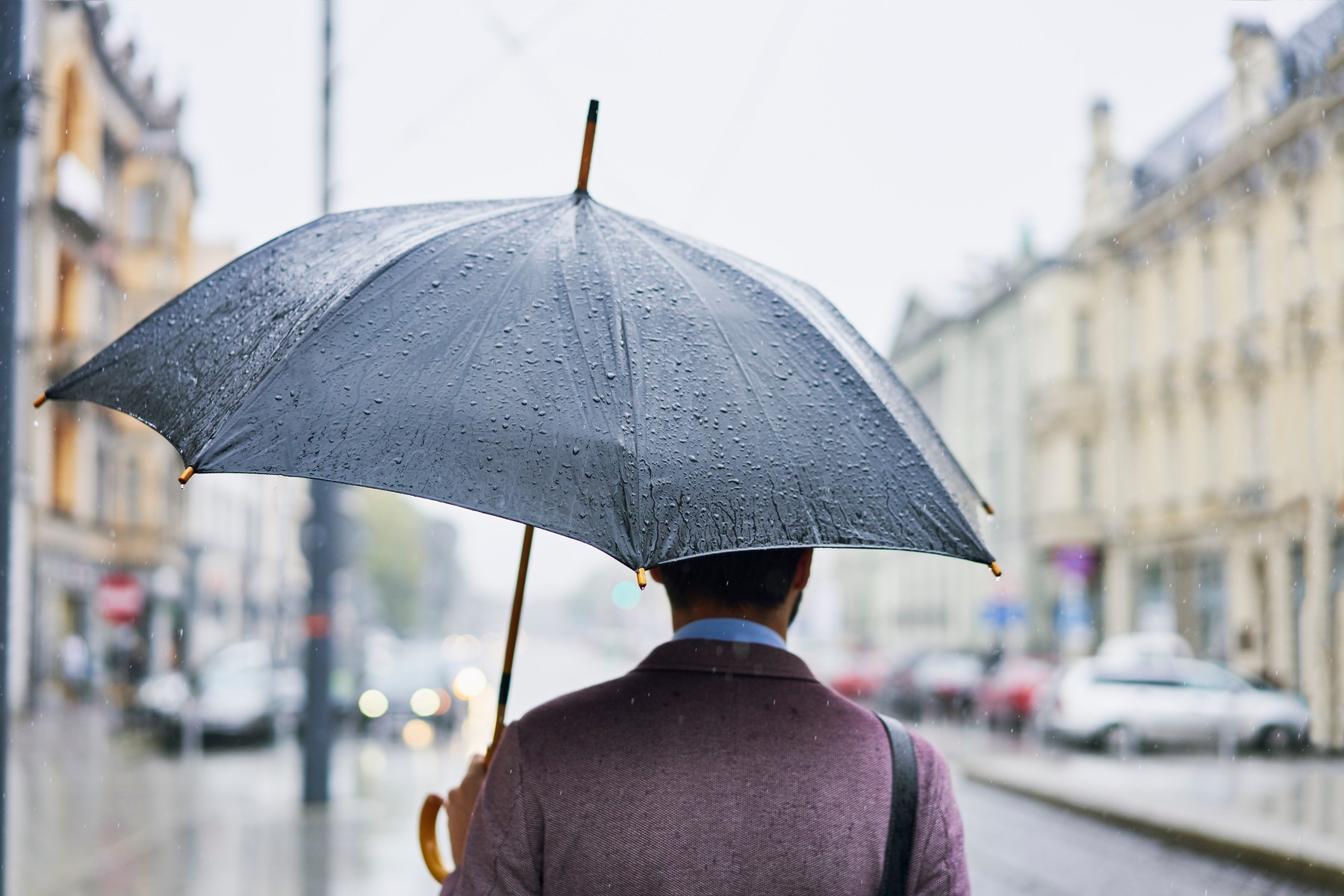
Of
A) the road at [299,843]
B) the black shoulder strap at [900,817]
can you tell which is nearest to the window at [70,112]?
the road at [299,843]

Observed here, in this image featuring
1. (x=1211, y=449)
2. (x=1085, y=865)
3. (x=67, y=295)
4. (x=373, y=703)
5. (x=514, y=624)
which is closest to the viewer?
(x=514, y=624)

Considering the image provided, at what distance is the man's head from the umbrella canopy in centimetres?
9

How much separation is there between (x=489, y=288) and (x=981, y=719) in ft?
92.4

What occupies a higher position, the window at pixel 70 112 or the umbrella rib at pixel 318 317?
the window at pixel 70 112

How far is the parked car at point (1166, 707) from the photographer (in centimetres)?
2131

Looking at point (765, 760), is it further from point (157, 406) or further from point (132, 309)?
point (132, 309)

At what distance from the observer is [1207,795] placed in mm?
14461

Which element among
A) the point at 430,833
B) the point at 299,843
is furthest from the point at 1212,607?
the point at 430,833

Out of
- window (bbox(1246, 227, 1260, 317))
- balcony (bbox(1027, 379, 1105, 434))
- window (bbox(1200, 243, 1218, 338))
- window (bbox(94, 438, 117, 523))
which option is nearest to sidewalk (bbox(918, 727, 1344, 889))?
window (bbox(1246, 227, 1260, 317))

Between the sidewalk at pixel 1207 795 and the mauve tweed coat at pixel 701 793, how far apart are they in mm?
7026

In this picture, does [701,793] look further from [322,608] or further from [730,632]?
[322,608]

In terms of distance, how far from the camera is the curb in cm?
835

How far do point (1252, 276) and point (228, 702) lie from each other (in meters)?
19.0

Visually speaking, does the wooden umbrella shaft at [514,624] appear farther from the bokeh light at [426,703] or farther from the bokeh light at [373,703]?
the bokeh light at [373,703]
